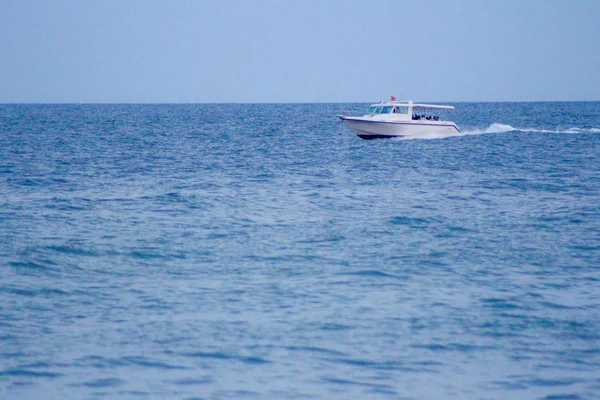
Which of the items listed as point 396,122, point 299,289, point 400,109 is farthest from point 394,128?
point 299,289

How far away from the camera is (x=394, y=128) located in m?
50.4

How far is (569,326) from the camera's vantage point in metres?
11.8

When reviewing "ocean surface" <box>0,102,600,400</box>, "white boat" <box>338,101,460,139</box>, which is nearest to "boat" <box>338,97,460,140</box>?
"white boat" <box>338,101,460,139</box>

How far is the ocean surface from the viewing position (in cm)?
972

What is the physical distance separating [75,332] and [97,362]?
144cm

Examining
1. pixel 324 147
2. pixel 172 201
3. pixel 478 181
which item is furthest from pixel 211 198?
pixel 324 147

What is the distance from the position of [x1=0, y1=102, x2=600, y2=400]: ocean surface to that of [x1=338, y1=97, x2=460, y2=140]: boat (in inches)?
778

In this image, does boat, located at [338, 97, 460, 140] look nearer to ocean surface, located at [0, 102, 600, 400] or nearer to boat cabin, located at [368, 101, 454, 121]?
boat cabin, located at [368, 101, 454, 121]

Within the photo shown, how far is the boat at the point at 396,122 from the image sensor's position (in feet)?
165

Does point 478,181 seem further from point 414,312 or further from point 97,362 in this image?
point 97,362

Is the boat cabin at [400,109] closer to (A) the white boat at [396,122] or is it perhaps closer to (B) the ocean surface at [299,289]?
(A) the white boat at [396,122]

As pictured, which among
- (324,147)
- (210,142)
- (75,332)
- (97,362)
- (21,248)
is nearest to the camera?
(97,362)

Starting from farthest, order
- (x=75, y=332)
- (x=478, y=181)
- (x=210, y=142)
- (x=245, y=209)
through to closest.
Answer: (x=210, y=142)
(x=478, y=181)
(x=245, y=209)
(x=75, y=332)

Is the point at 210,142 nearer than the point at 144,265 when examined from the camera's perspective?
No
